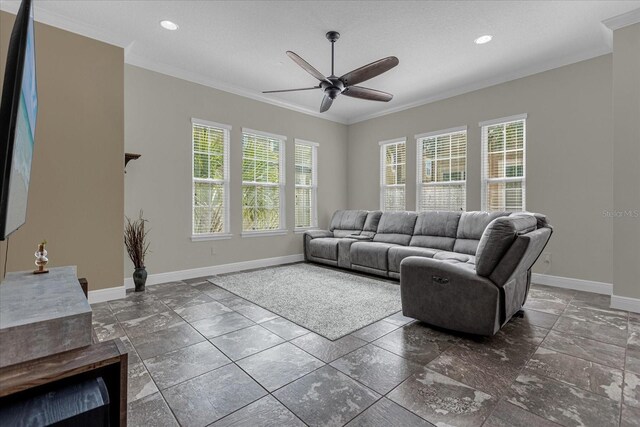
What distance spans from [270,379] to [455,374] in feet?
4.06

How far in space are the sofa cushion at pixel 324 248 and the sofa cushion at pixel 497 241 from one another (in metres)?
3.15

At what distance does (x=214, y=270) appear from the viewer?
4.94 meters

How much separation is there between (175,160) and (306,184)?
2.68 meters

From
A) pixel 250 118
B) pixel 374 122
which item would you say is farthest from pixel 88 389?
pixel 374 122

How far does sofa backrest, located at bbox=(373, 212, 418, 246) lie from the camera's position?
5.29m

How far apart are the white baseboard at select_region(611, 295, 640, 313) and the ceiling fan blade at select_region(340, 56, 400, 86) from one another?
352 centimetres

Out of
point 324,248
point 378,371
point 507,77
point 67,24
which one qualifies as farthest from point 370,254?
point 67,24

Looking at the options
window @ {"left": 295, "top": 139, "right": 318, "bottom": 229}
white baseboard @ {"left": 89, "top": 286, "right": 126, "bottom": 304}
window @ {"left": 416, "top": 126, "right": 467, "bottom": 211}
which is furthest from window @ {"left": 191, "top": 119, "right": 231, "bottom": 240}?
window @ {"left": 416, "top": 126, "right": 467, "bottom": 211}

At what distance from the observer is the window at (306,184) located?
6281mm

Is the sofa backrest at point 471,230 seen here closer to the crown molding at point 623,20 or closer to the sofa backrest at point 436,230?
the sofa backrest at point 436,230

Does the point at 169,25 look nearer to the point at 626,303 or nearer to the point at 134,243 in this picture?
the point at 134,243

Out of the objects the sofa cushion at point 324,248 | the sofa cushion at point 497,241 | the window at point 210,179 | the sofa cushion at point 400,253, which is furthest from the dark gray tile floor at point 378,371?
the sofa cushion at point 324,248

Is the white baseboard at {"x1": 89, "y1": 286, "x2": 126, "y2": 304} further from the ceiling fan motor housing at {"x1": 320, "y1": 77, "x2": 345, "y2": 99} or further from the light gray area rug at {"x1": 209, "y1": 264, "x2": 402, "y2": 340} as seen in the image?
the ceiling fan motor housing at {"x1": 320, "y1": 77, "x2": 345, "y2": 99}

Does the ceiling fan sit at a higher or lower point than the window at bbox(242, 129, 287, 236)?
higher
